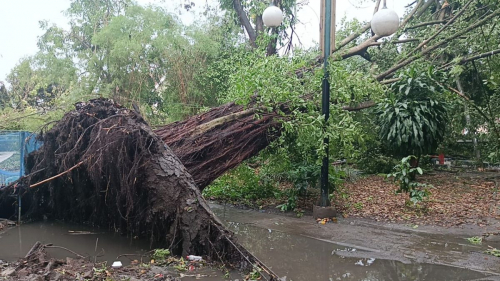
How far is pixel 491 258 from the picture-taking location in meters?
5.33

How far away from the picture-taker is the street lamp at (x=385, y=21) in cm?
672

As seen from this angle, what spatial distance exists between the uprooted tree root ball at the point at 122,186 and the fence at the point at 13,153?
0.68 feet

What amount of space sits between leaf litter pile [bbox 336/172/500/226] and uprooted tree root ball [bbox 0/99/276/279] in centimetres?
401

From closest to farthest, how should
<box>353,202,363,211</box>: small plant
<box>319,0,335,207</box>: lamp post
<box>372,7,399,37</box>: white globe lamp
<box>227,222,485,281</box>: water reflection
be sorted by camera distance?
<box>227,222,485,281</box>: water reflection < <box>372,7,399,37</box>: white globe lamp < <box>319,0,335,207</box>: lamp post < <box>353,202,363,211</box>: small plant

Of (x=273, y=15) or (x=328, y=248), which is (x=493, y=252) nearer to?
(x=328, y=248)

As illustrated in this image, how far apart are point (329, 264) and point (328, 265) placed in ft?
0.16

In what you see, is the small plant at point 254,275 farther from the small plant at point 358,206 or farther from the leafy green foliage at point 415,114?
the leafy green foliage at point 415,114

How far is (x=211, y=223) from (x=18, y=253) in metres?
2.83

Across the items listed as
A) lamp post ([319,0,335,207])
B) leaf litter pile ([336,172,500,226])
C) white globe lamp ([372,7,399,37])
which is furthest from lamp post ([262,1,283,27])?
leaf litter pile ([336,172,500,226])

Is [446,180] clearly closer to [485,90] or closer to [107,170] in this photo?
[485,90]

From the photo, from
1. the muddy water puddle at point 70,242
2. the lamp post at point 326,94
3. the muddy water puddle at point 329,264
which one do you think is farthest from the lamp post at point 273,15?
the muddy water puddle at point 70,242

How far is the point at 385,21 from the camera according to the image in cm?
673

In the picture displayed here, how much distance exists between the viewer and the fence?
24.9 ft

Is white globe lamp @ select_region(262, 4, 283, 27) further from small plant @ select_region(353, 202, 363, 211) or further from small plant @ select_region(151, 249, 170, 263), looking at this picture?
small plant @ select_region(151, 249, 170, 263)
